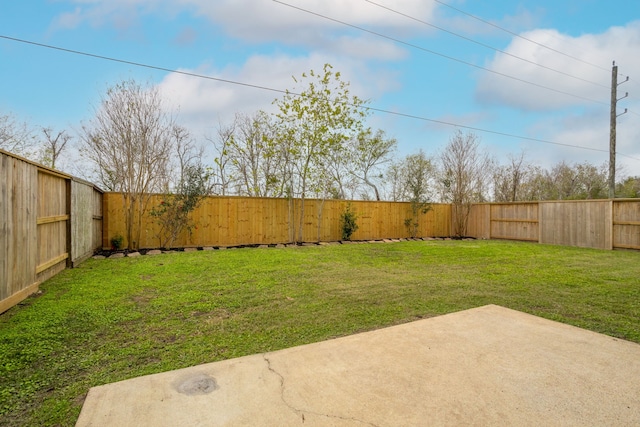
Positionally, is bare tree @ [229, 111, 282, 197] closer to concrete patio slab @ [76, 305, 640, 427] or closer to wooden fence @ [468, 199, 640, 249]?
wooden fence @ [468, 199, 640, 249]

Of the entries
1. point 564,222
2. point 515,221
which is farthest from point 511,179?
point 564,222

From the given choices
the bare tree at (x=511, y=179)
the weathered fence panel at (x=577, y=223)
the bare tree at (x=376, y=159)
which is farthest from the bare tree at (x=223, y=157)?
the bare tree at (x=511, y=179)

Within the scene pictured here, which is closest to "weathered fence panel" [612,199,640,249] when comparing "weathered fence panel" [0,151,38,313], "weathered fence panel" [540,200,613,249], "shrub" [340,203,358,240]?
"weathered fence panel" [540,200,613,249]

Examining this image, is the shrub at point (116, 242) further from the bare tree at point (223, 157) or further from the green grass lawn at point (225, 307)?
the bare tree at point (223, 157)

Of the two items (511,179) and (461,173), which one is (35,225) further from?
(511,179)

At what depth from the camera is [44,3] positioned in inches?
205

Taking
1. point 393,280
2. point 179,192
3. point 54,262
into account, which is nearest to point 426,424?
point 393,280

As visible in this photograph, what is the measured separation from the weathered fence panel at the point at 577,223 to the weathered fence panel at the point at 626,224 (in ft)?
0.40

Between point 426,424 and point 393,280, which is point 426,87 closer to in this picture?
point 393,280

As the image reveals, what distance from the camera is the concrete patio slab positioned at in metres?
1.40

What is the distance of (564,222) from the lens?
375 inches

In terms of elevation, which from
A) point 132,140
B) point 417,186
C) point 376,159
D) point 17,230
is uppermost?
point 376,159

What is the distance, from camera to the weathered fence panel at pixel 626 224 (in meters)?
8.02

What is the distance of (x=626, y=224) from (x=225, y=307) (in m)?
10.2
